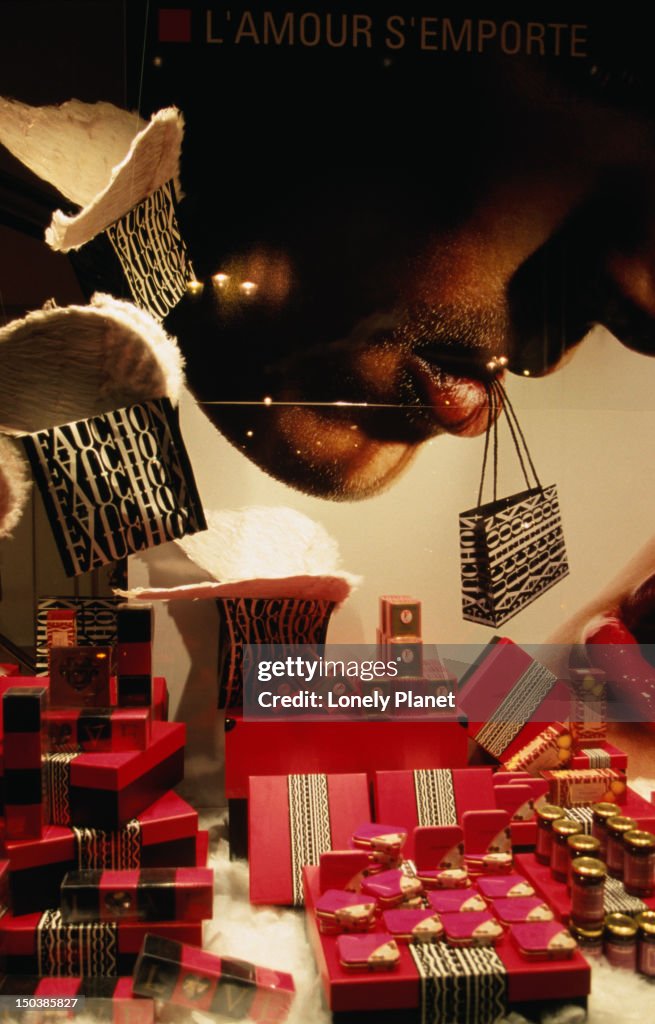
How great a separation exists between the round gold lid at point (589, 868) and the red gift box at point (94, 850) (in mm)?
844

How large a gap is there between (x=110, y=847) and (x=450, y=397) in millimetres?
1555

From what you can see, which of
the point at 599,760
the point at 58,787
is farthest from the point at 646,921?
the point at 58,787

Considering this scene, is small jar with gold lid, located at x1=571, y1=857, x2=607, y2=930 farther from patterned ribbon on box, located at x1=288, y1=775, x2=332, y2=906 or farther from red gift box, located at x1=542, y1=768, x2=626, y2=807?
patterned ribbon on box, located at x1=288, y1=775, x2=332, y2=906

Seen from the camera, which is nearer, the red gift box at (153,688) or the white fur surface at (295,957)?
the white fur surface at (295,957)

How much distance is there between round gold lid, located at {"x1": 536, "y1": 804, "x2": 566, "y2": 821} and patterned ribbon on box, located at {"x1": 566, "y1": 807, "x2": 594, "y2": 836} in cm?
5

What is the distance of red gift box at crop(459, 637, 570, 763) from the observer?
2299 millimetres

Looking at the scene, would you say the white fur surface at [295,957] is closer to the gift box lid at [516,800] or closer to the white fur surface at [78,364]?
the gift box lid at [516,800]

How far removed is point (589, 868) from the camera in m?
1.67

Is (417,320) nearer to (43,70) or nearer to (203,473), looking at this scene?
(203,473)

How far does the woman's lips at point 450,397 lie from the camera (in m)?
2.45

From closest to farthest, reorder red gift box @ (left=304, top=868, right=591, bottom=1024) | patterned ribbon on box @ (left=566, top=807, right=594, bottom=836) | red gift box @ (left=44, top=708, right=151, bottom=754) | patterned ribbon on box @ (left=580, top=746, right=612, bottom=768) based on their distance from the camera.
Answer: red gift box @ (left=304, top=868, right=591, bottom=1024)
red gift box @ (left=44, top=708, right=151, bottom=754)
patterned ribbon on box @ (left=566, top=807, right=594, bottom=836)
patterned ribbon on box @ (left=580, top=746, right=612, bottom=768)

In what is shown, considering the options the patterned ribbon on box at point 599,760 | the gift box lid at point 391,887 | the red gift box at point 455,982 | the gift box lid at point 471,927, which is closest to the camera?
the red gift box at point 455,982

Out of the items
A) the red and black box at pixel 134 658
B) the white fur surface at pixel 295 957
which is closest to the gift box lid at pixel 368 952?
the white fur surface at pixel 295 957

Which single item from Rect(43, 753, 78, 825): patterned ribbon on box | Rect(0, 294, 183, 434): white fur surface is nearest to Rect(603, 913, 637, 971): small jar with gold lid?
Rect(43, 753, 78, 825): patterned ribbon on box
